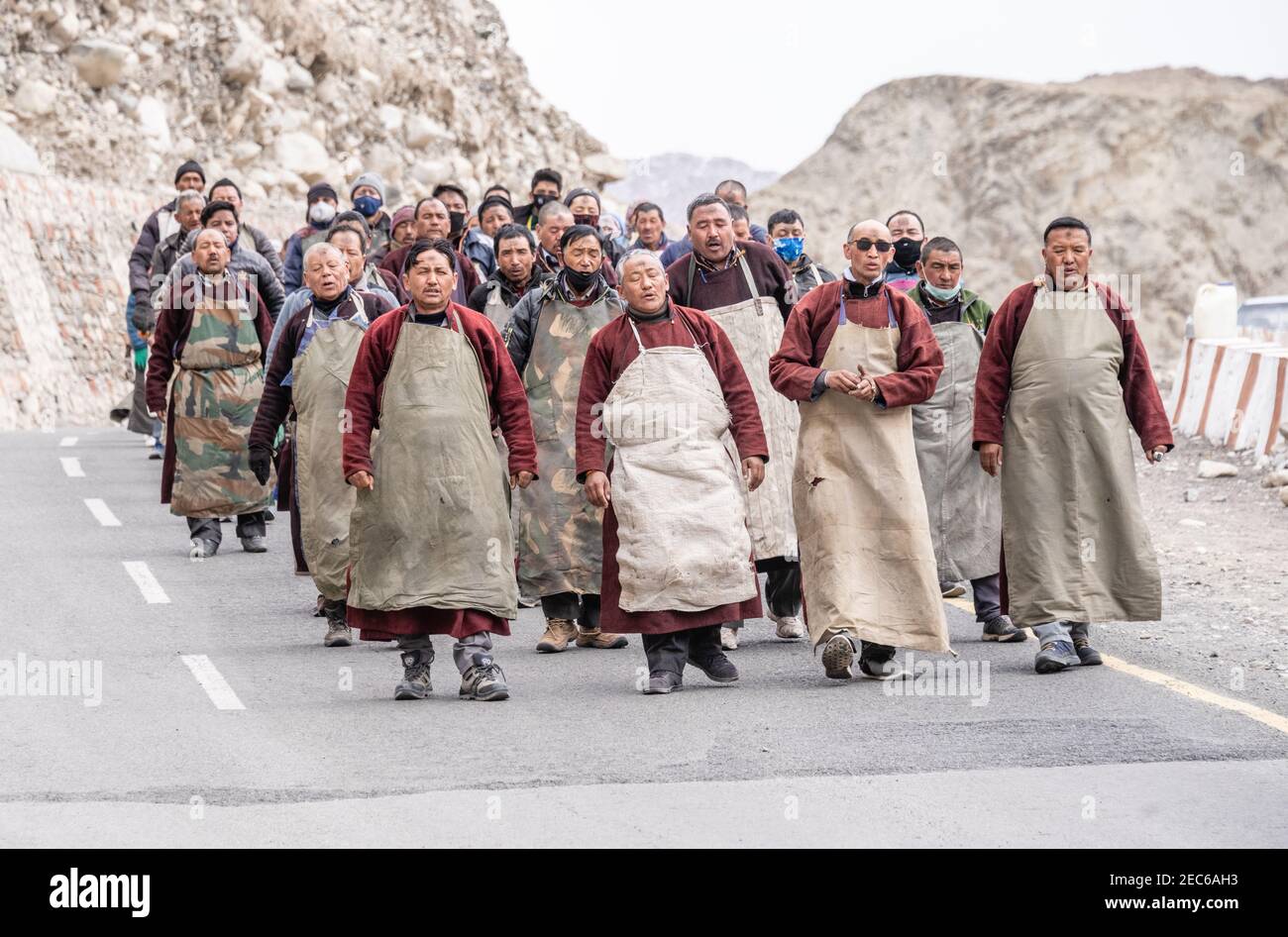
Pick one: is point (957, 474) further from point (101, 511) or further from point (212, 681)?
point (101, 511)

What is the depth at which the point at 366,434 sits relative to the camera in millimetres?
8438

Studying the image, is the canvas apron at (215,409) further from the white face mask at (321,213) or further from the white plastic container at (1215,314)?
the white plastic container at (1215,314)

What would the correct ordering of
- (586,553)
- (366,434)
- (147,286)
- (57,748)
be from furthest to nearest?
1. (147,286)
2. (586,553)
3. (366,434)
4. (57,748)

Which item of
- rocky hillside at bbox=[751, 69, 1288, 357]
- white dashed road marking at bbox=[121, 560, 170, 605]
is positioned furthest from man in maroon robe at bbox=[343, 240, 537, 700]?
rocky hillside at bbox=[751, 69, 1288, 357]

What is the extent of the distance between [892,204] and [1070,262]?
174 feet

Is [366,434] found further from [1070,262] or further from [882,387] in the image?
[1070,262]

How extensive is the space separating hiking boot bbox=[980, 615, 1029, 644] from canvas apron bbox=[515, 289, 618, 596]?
2.04 metres

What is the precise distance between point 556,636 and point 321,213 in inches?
245

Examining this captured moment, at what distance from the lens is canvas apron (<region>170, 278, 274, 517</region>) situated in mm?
12938

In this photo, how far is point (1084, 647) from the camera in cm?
928

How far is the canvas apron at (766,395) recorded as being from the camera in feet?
32.6

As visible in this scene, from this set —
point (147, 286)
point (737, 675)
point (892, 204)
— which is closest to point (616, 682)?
point (737, 675)

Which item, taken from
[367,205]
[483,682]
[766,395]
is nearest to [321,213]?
[367,205]

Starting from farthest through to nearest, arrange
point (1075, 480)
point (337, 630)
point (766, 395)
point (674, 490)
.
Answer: point (337, 630) < point (766, 395) < point (1075, 480) < point (674, 490)
